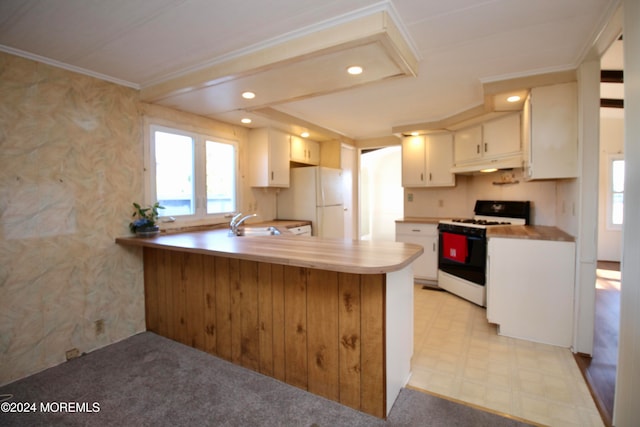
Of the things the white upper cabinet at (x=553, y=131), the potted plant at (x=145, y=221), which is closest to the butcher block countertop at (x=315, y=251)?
the potted plant at (x=145, y=221)

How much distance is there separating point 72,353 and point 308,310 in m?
1.98

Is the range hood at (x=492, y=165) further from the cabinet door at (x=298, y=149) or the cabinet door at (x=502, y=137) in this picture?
the cabinet door at (x=298, y=149)

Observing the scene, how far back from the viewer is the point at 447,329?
113 inches

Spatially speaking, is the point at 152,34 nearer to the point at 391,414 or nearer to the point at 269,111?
the point at 269,111

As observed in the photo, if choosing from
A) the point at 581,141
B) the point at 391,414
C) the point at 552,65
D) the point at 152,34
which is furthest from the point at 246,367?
the point at 552,65

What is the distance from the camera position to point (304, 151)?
15.4 ft

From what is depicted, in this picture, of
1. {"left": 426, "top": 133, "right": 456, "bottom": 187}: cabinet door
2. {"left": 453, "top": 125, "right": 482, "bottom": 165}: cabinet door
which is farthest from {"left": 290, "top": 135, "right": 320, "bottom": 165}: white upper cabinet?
{"left": 453, "top": 125, "right": 482, "bottom": 165}: cabinet door

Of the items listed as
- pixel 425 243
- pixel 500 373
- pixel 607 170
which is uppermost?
pixel 607 170

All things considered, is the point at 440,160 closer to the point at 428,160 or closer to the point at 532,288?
the point at 428,160

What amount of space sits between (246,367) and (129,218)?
169 cm

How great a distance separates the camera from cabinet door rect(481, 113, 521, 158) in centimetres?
329

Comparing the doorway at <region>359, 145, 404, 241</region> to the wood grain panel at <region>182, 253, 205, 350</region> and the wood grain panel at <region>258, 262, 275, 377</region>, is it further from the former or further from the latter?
the wood grain panel at <region>258, 262, 275, 377</region>

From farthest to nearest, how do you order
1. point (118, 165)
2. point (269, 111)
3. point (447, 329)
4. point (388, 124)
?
point (388, 124), point (269, 111), point (447, 329), point (118, 165)

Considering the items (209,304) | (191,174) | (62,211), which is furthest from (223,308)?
(191,174)
